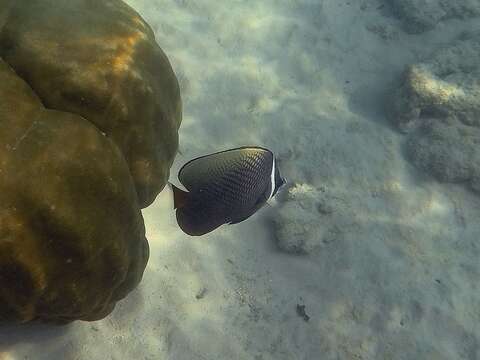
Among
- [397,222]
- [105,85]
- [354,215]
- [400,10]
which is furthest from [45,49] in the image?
[400,10]

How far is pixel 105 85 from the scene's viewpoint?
2494 mm

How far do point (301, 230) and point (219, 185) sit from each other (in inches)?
109

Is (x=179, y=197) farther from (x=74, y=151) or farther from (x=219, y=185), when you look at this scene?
(x=74, y=151)

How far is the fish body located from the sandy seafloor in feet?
5.86

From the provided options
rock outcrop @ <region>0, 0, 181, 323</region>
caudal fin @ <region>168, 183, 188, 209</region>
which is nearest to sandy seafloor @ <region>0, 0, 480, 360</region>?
rock outcrop @ <region>0, 0, 181, 323</region>

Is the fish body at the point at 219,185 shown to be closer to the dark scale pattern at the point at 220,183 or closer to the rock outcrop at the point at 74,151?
the dark scale pattern at the point at 220,183

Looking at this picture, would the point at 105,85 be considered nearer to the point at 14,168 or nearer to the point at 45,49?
the point at 45,49

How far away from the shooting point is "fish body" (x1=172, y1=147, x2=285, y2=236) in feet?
6.15

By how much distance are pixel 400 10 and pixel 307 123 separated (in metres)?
3.59

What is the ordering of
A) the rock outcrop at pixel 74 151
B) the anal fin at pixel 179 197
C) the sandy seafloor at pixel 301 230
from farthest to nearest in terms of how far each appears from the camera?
the sandy seafloor at pixel 301 230, the rock outcrop at pixel 74 151, the anal fin at pixel 179 197

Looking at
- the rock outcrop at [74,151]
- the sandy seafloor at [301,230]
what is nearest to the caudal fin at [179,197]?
the rock outcrop at [74,151]

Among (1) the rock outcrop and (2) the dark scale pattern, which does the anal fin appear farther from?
(1) the rock outcrop

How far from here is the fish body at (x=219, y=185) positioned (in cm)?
187

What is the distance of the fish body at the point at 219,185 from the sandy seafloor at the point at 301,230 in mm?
1786
